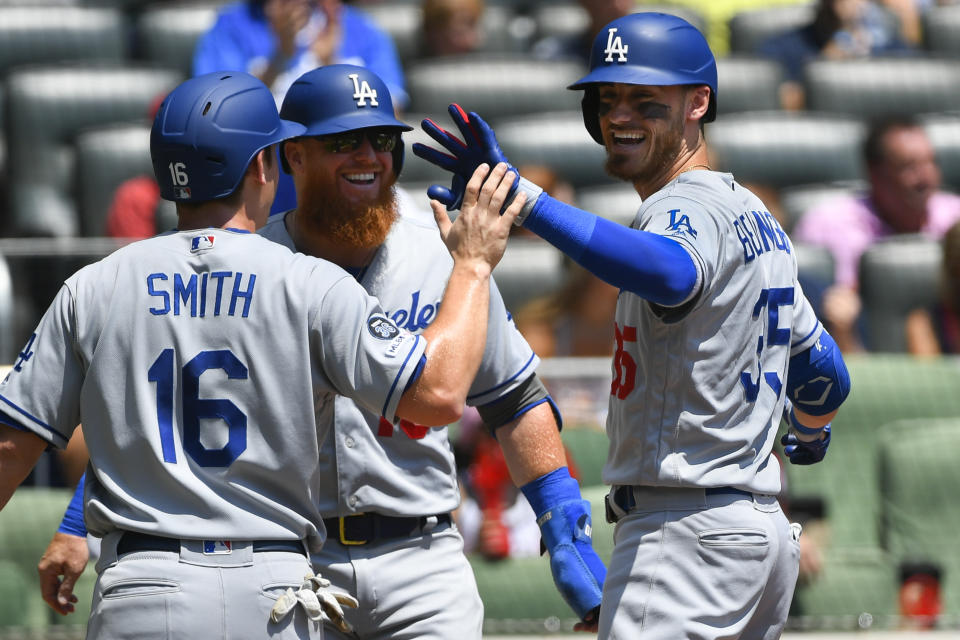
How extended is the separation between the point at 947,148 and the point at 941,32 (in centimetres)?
165

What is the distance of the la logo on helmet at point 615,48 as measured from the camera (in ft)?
9.87

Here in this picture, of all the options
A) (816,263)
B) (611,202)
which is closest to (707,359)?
(816,263)

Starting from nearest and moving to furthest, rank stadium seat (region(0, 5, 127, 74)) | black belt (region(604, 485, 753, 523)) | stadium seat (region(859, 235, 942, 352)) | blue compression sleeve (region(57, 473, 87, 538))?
black belt (region(604, 485, 753, 523)), blue compression sleeve (region(57, 473, 87, 538)), stadium seat (region(859, 235, 942, 352)), stadium seat (region(0, 5, 127, 74))

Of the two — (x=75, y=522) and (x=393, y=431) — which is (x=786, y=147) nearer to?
(x=393, y=431)

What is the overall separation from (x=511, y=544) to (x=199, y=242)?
8.79 feet

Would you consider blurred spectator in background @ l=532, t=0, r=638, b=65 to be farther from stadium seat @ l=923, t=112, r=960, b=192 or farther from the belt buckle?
the belt buckle

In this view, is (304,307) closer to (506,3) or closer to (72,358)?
(72,358)

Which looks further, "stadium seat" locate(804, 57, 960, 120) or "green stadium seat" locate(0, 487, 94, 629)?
"stadium seat" locate(804, 57, 960, 120)

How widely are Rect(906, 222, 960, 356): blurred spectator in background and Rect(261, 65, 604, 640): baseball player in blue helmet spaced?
280cm

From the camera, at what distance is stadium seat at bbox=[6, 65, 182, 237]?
649cm

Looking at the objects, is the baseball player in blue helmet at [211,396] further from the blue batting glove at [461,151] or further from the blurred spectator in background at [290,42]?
the blurred spectator in background at [290,42]

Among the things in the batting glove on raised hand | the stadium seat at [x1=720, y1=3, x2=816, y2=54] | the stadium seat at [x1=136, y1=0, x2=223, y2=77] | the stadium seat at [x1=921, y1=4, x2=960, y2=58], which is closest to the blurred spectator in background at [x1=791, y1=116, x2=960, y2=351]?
the stadium seat at [x1=720, y1=3, x2=816, y2=54]

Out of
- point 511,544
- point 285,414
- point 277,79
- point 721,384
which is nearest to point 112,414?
point 285,414

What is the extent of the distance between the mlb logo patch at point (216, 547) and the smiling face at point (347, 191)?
97cm
